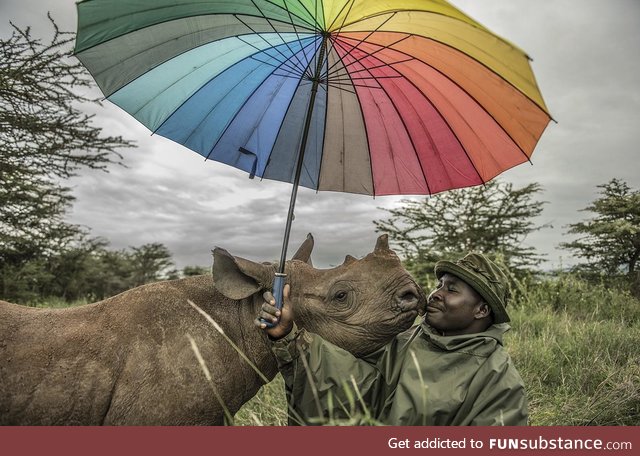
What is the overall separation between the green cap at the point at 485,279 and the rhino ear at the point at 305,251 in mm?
991

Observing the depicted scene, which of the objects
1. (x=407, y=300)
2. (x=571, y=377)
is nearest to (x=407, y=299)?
(x=407, y=300)

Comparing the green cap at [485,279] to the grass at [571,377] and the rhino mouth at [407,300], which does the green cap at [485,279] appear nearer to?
the rhino mouth at [407,300]

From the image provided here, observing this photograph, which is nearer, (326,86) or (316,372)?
(316,372)

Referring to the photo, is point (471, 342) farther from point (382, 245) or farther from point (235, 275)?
point (235, 275)

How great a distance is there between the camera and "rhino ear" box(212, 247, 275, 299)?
315cm

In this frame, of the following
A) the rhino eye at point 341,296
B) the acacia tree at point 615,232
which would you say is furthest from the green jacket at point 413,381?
the acacia tree at point 615,232

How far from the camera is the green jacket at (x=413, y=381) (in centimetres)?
294

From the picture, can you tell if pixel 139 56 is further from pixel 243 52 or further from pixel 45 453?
pixel 45 453

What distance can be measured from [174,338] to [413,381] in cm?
144

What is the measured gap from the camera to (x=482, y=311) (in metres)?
3.59

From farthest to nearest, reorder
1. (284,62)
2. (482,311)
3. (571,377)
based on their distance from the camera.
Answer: (571,377) → (284,62) → (482,311)

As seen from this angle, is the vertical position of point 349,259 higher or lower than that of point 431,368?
higher

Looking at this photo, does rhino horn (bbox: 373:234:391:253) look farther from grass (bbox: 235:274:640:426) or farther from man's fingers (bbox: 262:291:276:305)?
grass (bbox: 235:274:640:426)

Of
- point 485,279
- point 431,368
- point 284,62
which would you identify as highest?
point 284,62
